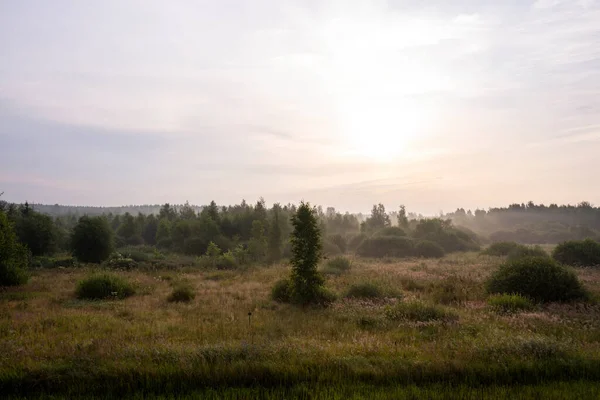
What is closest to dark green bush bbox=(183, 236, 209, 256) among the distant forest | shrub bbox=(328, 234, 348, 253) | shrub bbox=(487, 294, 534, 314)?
the distant forest

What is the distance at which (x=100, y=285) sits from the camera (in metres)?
19.6

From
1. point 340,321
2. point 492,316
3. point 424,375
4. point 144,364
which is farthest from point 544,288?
point 144,364

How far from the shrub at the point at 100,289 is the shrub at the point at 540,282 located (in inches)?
810

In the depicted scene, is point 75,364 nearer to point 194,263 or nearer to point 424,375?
point 424,375

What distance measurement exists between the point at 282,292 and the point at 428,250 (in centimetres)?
3674

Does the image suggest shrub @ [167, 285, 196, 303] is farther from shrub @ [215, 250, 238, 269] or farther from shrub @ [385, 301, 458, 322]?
shrub @ [215, 250, 238, 269]

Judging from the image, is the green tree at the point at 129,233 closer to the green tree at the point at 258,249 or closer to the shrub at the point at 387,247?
the green tree at the point at 258,249

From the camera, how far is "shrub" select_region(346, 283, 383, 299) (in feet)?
59.7

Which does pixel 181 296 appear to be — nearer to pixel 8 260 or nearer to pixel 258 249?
pixel 8 260

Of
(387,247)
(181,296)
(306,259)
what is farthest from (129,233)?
(306,259)

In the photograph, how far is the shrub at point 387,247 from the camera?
168 feet

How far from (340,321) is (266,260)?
33893mm

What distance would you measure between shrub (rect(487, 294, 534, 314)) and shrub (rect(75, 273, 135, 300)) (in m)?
19.1

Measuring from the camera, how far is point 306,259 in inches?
720
